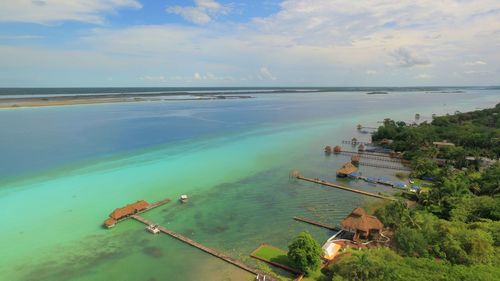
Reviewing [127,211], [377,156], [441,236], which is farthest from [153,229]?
[377,156]

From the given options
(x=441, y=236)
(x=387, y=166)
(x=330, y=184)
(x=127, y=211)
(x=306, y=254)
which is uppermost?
(x=441, y=236)

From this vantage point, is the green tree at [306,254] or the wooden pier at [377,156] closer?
the green tree at [306,254]

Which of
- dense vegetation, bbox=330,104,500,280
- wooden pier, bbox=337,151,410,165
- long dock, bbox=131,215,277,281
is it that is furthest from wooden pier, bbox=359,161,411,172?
long dock, bbox=131,215,277,281

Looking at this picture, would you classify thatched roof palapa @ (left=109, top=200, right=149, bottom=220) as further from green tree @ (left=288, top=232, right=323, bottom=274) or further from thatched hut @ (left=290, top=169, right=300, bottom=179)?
thatched hut @ (left=290, top=169, right=300, bottom=179)

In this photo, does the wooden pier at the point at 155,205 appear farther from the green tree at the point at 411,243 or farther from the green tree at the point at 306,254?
the green tree at the point at 411,243

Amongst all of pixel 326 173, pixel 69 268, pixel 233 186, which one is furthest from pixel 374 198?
pixel 69 268

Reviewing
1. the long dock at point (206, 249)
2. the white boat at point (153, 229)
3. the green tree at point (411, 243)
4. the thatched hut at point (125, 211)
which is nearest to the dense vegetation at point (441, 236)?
the green tree at point (411, 243)

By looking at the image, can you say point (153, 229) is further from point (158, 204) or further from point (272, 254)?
point (272, 254)
